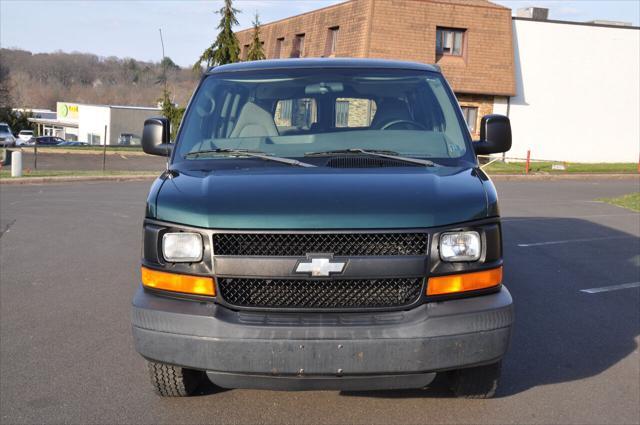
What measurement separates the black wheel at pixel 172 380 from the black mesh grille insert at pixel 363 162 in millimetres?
1502

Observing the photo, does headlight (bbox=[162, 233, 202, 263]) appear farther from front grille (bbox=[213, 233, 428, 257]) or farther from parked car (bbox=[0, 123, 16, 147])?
parked car (bbox=[0, 123, 16, 147])

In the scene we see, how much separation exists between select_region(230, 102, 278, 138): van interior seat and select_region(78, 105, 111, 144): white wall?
9265 cm

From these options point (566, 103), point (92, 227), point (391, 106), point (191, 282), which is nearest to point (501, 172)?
point (566, 103)

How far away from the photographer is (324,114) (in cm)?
539

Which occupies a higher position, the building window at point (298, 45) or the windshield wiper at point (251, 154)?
the building window at point (298, 45)

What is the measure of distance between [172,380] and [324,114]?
82.8 inches

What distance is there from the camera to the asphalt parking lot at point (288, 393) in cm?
450

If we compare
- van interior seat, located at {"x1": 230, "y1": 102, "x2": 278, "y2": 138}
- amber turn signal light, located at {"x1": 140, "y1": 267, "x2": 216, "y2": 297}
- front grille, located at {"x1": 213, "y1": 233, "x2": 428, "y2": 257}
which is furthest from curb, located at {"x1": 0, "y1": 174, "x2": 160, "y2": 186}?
front grille, located at {"x1": 213, "y1": 233, "x2": 428, "y2": 257}

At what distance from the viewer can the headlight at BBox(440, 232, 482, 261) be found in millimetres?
3895

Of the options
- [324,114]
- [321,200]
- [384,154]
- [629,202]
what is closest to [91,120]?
[629,202]

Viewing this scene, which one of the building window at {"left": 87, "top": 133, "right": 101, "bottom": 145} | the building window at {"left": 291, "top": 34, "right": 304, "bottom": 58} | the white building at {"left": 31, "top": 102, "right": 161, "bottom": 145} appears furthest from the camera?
the building window at {"left": 87, "top": 133, "right": 101, "bottom": 145}

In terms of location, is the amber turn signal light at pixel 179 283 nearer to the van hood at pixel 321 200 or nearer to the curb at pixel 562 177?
the van hood at pixel 321 200

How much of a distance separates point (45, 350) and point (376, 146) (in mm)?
2925

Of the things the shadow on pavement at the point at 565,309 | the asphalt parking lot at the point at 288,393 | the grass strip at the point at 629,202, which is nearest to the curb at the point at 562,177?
the grass strip at the point at 629,202
